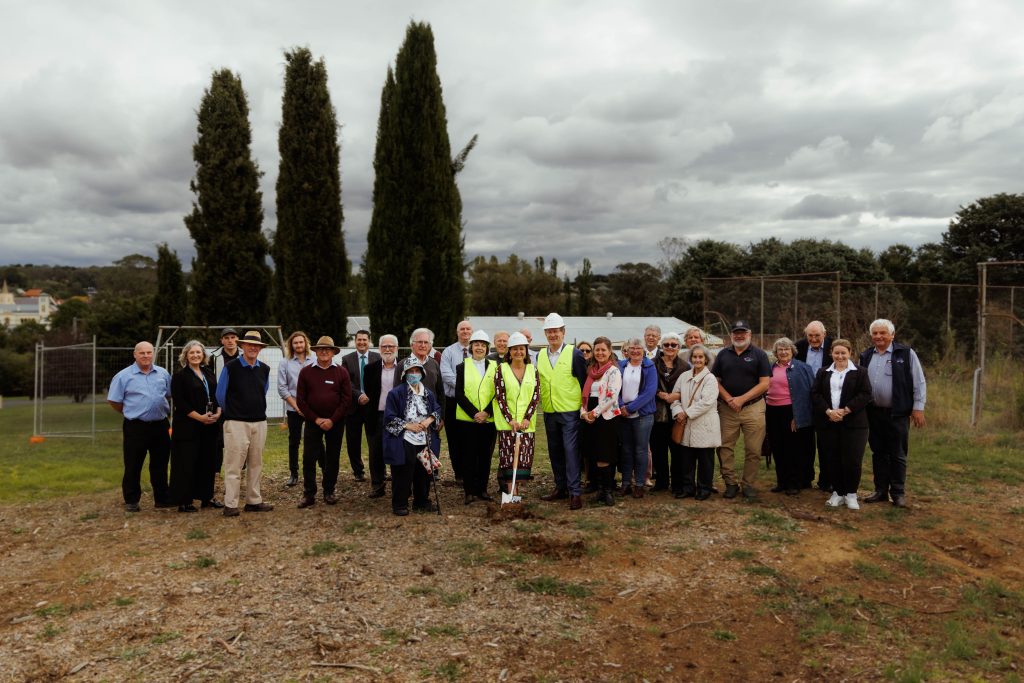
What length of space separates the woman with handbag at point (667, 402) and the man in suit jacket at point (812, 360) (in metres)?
1.27

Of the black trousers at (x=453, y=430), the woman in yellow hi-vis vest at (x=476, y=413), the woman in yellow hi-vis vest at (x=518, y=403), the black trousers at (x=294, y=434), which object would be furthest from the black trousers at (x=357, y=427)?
the woman in yellow hi-vis vest at (x=518, y=403)

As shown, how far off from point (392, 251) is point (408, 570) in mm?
12519

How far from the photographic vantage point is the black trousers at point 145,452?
23.1 feet

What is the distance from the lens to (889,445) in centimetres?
689

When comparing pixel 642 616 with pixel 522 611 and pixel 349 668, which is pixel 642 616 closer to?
pixel 522 611

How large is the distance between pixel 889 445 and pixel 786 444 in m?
0.94

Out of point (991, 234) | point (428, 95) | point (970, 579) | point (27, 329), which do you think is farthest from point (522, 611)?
point (27, 329)

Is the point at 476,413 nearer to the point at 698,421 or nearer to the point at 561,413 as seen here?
the point at 561,413

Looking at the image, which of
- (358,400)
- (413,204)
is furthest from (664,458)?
(413,204)

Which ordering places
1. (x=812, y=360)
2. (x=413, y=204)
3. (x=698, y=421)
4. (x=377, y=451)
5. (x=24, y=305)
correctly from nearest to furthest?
(x=698, y=421) → (x=812, y=360) → (x=377, y=451) → (x=413, y=204) → (x=24, y=305)

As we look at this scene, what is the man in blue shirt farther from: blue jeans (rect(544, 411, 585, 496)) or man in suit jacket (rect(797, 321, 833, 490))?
man in suit jacket (rect(797, 321, 833, 490))

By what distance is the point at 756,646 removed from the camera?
4254 mm

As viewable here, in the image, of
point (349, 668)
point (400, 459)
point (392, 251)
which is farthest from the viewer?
point (392, 251)

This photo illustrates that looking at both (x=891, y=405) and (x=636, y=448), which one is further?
(x=636, y=448)
